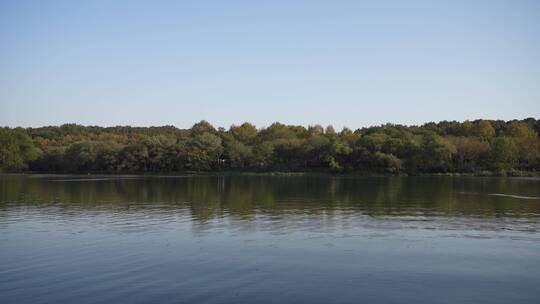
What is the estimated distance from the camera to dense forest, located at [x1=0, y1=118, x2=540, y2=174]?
11456 centimetres

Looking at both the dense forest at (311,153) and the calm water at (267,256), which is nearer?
the calm water at (267,256)

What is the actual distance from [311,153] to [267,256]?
4426 inches

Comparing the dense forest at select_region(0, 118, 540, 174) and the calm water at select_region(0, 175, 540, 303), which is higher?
the dense forest at select_region(0, 118, 540, 174)

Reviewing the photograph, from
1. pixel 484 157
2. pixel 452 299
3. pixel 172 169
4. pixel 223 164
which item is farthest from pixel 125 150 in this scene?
pixel 452 299

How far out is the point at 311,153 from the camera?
130m

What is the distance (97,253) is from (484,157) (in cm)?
11296

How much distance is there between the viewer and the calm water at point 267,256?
1355 cm

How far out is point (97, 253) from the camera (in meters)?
18.7

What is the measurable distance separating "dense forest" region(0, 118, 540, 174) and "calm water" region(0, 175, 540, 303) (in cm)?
8481

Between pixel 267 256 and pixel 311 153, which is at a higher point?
pixel 311 153

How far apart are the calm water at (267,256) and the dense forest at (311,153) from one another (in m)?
84.8

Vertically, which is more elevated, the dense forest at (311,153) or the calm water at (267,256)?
the dense forest at (311,153)

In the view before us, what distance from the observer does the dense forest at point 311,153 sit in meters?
115

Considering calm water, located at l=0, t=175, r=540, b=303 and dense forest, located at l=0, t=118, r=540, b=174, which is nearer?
calm water, located at l=0, t=175, r=540, b=303
